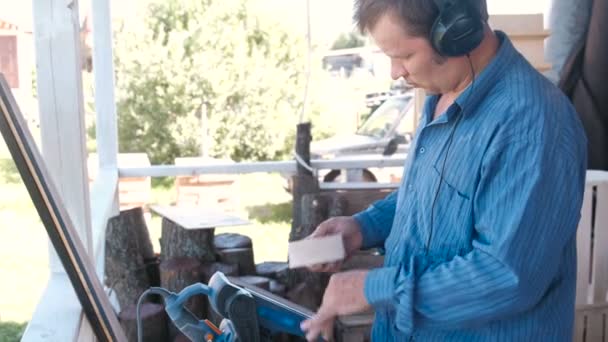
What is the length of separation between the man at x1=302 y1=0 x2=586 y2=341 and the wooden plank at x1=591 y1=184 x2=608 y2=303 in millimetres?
1472

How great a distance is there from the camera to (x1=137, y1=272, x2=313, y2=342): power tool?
1607mm

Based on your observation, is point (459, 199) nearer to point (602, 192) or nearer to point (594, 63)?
point (602, 192)

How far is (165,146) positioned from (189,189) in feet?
9.60

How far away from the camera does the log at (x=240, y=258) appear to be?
9.36 feet

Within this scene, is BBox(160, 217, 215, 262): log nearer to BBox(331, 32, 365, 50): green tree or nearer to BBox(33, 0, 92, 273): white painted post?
BBox(33, 0, 92, 273): white painted post

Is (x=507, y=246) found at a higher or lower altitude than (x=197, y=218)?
higher

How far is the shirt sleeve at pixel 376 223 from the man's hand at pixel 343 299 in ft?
1.38

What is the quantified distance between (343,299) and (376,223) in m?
0.48

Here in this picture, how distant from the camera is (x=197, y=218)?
279 cm

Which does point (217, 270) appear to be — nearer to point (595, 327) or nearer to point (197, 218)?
point (197, 218)

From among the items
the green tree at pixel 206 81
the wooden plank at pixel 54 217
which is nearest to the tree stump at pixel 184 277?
the wooden plank at pixel 54 217

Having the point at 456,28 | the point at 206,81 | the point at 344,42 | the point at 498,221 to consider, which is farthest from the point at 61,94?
the point at 344,42

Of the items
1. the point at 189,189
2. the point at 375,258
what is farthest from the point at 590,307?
the point at 189,189

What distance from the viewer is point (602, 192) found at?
2.74 metres
